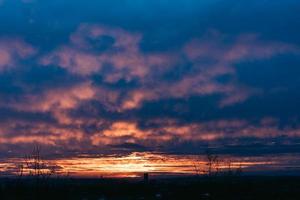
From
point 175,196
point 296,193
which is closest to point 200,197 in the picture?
point 175,196

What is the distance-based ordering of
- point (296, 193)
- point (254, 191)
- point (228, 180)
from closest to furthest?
point (296, 193) → point (254, 191) → point (228, 180)

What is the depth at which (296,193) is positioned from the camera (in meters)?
53.4

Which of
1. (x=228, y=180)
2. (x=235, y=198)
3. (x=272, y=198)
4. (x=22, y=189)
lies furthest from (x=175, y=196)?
(x=228, y=180)

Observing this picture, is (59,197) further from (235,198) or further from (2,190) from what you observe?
(235,198)

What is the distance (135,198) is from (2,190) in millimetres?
13951

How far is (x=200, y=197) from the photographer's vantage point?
169 feet

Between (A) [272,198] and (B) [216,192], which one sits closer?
(A) [272,198]

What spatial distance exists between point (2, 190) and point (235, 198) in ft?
76.6

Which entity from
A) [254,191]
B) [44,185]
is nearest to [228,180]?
[254,191]

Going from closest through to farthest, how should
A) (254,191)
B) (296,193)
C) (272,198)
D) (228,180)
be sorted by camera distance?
(272,198), (296,193), (254,191), (228,180)

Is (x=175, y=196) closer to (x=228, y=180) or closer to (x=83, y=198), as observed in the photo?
(x=83, y=198)

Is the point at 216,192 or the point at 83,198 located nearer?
the point at 83,198

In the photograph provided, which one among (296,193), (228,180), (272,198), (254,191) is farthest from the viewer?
(228,180)

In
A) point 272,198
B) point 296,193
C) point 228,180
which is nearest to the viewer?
point 272,198
